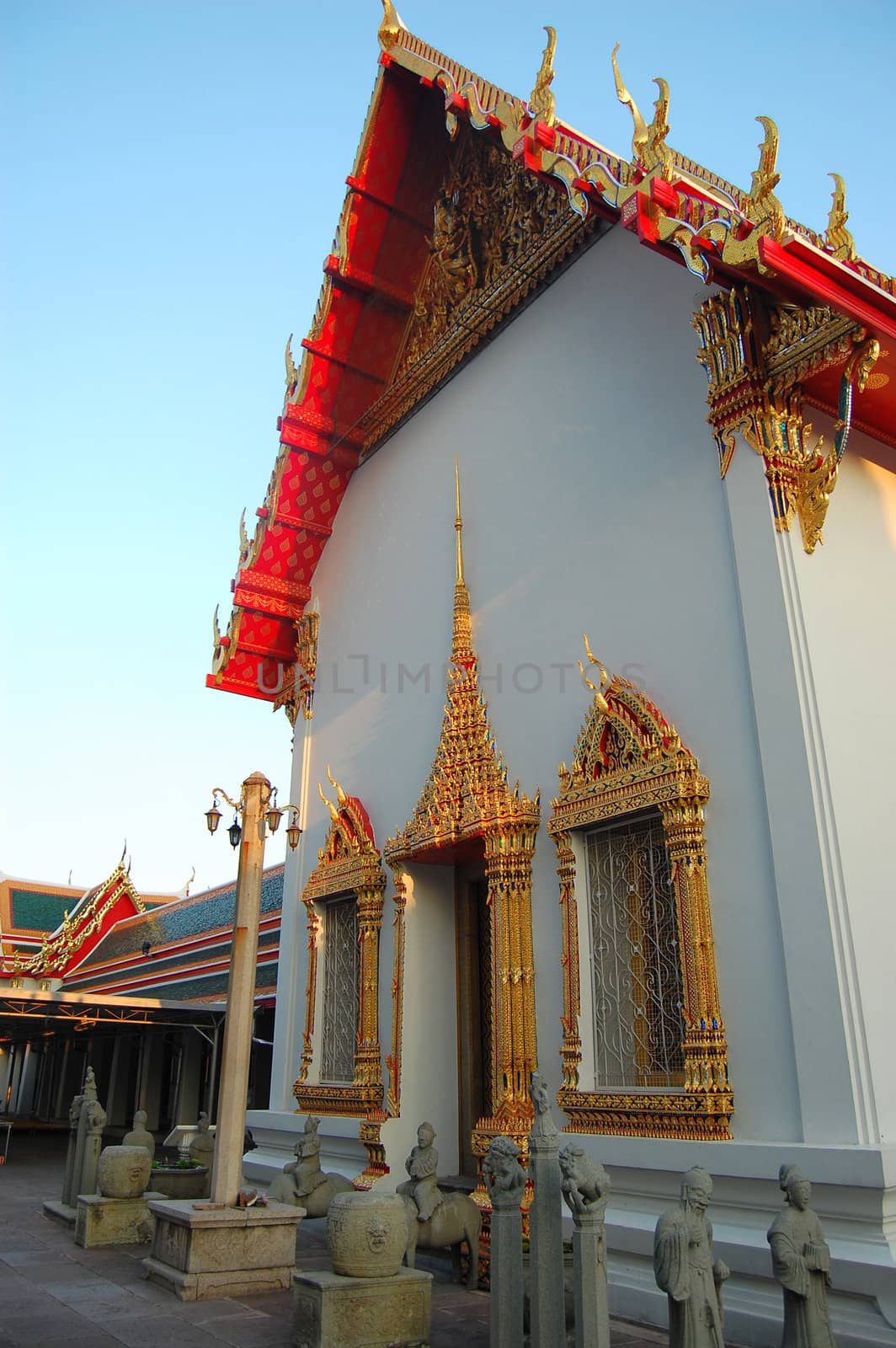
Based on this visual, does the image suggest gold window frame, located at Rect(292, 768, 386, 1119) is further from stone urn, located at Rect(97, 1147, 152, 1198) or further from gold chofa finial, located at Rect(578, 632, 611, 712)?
gold chofa finial, located at Rect(578, 632, 611, 712)

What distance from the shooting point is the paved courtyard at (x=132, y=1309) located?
4.12 meters

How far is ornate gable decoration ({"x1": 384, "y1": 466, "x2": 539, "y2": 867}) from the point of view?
19.8ft

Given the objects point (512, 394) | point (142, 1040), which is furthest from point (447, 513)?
point (142, 1040)

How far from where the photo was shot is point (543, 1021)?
5570 millimetres

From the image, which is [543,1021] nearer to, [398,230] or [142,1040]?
[398,230]

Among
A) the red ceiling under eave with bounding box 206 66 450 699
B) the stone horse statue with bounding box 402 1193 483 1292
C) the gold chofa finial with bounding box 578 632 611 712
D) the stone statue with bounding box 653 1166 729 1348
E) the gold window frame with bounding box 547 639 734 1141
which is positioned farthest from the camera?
the red ceiling under eave with bounding box 206 66 450 699

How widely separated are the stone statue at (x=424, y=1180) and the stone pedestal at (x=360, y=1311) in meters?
0.97

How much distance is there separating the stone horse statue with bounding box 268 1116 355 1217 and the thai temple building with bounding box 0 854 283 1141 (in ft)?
14.0

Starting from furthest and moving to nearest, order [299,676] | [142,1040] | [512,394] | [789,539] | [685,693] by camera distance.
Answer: [142,1040], [299,676], [512,394], [685,693], [789,539]

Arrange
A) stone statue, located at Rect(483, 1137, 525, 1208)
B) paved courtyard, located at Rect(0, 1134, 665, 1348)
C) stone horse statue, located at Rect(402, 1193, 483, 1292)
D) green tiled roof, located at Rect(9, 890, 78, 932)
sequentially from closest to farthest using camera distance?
stone statue, located at Rect(483, 1137, 525, 1208) → paved courtyard, located at Rect(0, 1134, 665, 1348) → stone horse statue, located at Rect(402, 1193, 483, 1292) → green tiled roof, located at Rect(9, 890, 78, 932)

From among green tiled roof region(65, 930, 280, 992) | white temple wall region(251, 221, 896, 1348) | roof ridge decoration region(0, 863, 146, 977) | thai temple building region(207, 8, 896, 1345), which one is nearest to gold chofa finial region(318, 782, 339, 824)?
thai temple building region(207, 8, 896, 1345)

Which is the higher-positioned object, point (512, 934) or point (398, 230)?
point (398, 230)

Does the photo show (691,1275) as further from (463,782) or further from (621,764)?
(463,782)

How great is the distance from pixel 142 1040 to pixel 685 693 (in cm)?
1523
